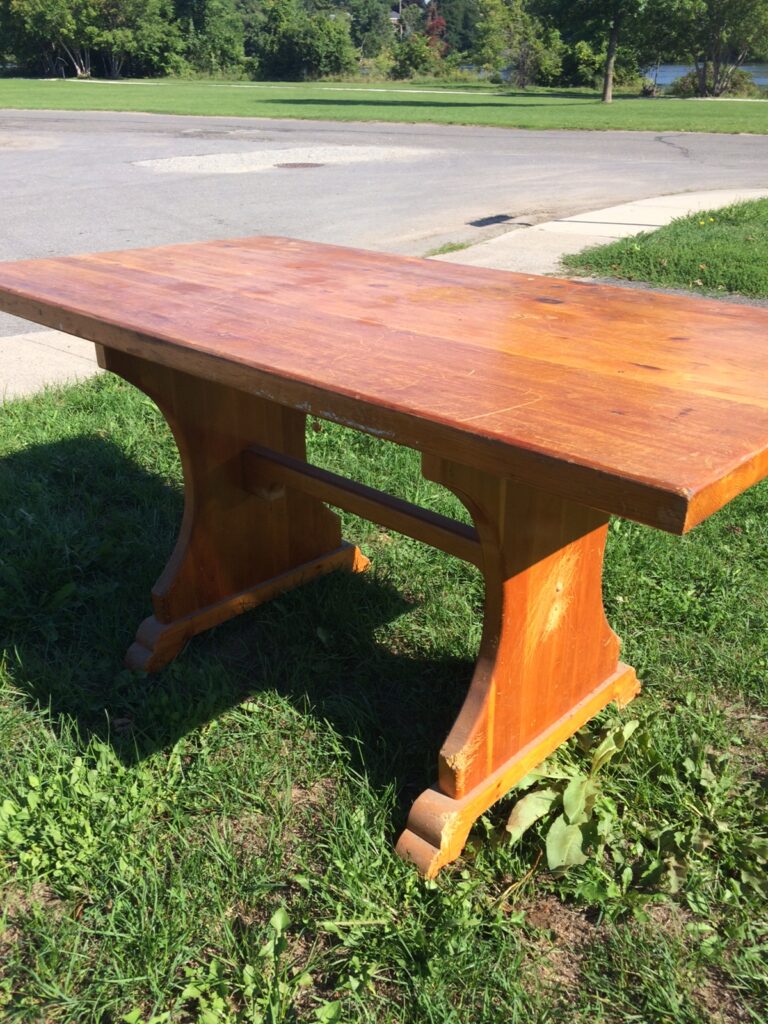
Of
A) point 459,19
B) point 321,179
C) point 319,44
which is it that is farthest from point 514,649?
point 459,19

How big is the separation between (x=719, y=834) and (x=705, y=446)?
40.3 inches

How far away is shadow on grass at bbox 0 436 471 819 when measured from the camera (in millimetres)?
2162

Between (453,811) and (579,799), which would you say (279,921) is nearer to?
(453,811)

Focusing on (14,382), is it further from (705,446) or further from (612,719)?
(705,446)

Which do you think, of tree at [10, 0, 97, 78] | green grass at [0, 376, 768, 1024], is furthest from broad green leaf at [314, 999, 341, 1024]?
tree at [10, 0, 97, 78]

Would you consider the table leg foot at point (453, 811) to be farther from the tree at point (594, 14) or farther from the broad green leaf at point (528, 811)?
the tree at point (594, 14)

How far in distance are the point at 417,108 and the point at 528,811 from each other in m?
25.7

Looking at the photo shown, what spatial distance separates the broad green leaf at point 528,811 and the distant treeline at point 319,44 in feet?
114

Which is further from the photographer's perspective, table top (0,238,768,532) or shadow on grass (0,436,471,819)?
shadow on grass (0,436,471,819)

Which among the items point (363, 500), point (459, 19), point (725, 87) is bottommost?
point (363, 500)

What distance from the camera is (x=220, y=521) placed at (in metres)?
2.55

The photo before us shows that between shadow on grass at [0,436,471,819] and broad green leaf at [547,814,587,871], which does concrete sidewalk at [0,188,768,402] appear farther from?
broad green leaf at [547,814,587,871]

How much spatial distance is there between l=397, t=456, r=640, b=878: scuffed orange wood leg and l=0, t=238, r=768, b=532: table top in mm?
243

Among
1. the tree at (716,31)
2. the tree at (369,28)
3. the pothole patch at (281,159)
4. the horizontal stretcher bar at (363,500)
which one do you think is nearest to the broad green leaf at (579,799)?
the horizontal stretcher bar at (363,500)
